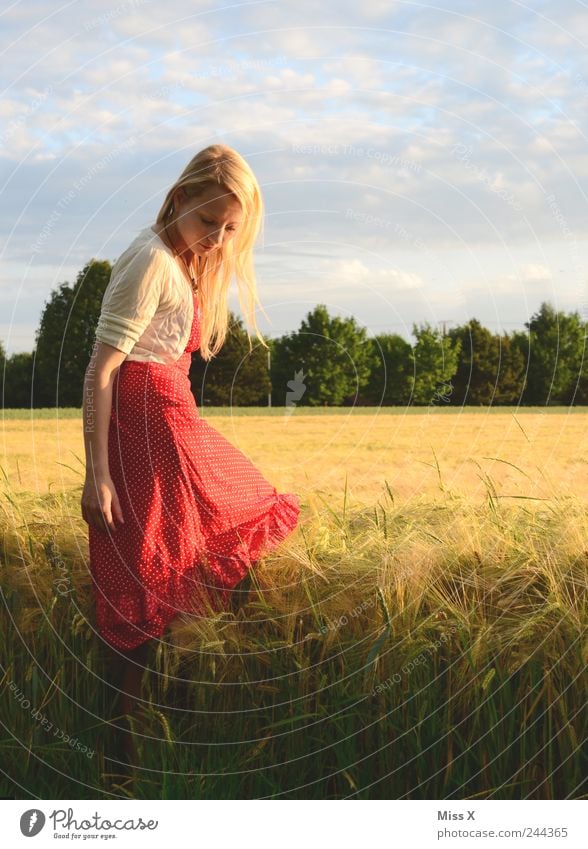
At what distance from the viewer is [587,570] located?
9.73 ft

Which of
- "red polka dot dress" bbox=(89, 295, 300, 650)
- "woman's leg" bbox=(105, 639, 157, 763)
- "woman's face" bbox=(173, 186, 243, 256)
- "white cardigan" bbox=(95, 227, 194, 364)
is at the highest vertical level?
"woman's face" bbox=(173, 186, 243, 256)

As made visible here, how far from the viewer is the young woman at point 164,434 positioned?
284 cm

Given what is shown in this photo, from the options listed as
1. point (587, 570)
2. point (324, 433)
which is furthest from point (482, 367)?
point (587, 570)

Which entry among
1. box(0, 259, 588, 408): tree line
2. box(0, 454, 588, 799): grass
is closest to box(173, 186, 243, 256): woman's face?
box(0, 454, 588, 799): grass

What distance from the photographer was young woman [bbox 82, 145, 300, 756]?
284cm

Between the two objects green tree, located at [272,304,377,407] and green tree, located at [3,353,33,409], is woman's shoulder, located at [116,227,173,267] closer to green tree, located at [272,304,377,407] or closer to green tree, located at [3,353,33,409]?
green tree, located at [272,304,377,407]

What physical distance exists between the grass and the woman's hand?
432 mm

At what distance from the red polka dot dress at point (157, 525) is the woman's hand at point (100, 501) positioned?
0.24ft

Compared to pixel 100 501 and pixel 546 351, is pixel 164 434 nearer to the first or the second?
pixel 100 501

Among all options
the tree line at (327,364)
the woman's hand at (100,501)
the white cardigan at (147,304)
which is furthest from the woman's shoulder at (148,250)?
the tree line at (327,364)

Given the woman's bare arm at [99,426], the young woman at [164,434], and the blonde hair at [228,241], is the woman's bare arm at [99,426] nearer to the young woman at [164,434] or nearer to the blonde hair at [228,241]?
the young woman at [164,434]

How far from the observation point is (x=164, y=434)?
300cm
